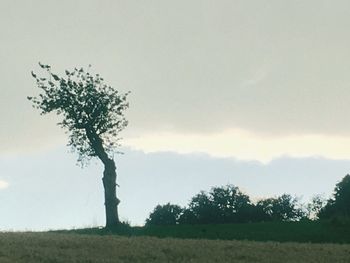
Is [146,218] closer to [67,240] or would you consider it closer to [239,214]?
[239,214]

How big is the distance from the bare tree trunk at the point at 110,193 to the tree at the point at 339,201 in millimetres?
47923

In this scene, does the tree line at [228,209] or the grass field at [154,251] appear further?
the tree line at [228,209]

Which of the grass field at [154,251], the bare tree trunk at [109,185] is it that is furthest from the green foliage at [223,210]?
the grass field at [154,251]

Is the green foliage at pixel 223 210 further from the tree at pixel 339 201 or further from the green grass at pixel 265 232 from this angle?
the green grass at pixel 265 232

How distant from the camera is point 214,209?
107625 mm

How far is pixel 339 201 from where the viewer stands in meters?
105

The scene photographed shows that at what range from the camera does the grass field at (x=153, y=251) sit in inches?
1134

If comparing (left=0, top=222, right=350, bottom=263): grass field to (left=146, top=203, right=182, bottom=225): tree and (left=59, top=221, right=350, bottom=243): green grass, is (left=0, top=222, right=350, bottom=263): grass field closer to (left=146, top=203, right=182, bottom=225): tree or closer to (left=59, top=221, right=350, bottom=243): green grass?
(left=59, top=221, right=350, bottom=243): green grass

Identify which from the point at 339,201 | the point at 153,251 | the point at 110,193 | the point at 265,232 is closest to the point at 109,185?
the point at 110,193

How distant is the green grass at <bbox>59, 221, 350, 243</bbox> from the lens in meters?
45.8

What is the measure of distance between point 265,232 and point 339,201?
60.4 meters

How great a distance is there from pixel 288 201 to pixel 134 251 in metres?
101

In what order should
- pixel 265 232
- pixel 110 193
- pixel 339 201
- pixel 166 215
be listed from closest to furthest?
pixel 265 232
pixel 110 193
pixel 339 201
pixel 166 215

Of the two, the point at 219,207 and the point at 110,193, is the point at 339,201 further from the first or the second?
the point at 110,193
